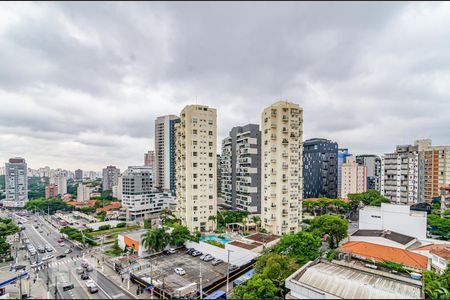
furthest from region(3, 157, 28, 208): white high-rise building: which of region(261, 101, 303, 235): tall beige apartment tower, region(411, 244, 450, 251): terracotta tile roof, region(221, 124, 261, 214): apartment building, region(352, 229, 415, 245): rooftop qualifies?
region(411, 244, 450, 251): terracotta tile roof

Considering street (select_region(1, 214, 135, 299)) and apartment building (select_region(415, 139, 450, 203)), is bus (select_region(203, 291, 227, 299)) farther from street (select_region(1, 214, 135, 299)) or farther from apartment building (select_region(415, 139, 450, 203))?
apartment building (select_region(415, 139, 450, 203))

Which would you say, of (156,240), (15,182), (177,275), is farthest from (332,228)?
(15,182)

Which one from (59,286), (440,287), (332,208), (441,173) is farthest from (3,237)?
(441,173)

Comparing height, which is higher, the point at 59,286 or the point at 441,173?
the point at 441,173

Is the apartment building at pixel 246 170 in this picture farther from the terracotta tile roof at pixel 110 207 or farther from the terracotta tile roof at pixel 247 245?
the terracotta tile roof at pixel 110 207

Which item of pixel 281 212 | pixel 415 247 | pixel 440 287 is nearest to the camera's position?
pixel 440 287

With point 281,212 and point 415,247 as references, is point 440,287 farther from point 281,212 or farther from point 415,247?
point 281,212

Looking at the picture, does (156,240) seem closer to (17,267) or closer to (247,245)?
(247,245)

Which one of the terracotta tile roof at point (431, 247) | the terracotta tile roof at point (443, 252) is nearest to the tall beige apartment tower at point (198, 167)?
the terracotta tile roof at point (431, 247)
